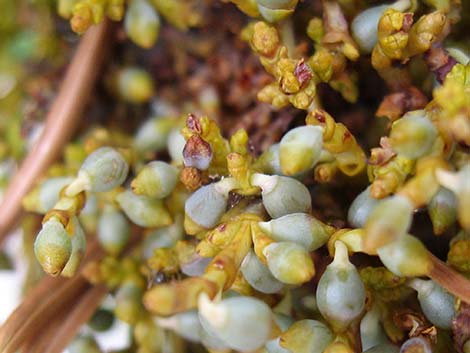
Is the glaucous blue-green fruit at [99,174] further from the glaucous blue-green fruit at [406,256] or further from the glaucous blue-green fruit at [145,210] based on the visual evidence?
the glaucous blue-green fruit at [406,256]

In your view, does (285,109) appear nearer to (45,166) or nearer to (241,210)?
(241,210)

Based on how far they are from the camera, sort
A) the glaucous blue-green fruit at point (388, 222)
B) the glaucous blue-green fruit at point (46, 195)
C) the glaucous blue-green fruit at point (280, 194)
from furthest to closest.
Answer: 1. the glaucous blue-green fruit at point (46, 195)
2. the glaucous blue-green fruit at point (280, 194)
3. the glaucous blue-green fruit at point (388, 222)

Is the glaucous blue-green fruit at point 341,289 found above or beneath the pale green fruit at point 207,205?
beneath

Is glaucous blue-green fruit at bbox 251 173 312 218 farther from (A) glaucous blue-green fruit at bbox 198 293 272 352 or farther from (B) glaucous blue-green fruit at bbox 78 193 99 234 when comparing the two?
(B) glaucous blue-green fruit at bbox 78 193 99 234

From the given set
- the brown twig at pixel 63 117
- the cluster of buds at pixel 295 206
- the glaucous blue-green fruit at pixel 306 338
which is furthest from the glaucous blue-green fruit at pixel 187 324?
the brown twig at pixel 63 117

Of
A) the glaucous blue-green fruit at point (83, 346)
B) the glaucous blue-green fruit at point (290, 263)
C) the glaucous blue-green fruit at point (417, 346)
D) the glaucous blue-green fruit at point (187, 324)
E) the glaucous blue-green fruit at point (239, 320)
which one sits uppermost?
the glaucous blue-green fruit at point (239, 320)

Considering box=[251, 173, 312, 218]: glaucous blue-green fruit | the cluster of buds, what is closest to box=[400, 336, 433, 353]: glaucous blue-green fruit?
the cluster of buds
